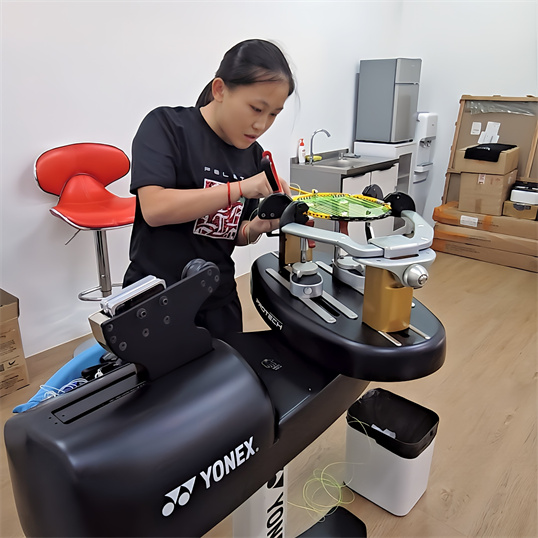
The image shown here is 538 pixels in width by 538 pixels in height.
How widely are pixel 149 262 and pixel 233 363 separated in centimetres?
57

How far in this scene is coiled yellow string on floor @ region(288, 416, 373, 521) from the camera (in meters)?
Result: 1.53

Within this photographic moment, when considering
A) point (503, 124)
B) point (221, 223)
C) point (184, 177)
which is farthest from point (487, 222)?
point (184, 177)

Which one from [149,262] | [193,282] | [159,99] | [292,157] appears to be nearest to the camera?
[193,282]

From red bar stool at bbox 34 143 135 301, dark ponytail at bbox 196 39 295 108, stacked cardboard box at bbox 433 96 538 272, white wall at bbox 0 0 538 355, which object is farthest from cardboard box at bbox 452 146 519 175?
dark ponytail at bbox 196 39 295 108

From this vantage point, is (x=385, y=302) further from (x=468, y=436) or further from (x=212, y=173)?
(x=468, y=436)

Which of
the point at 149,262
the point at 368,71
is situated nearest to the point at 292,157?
the point at 368,71

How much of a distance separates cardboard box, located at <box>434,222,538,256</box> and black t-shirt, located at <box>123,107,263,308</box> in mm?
3102

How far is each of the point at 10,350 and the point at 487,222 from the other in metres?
3.48

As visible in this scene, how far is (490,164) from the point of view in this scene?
3791 millimetres

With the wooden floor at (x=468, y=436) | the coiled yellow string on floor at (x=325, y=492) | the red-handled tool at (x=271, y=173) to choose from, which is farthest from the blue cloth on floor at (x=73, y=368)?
the coiled yellow string on floor at (x=325, y=492)

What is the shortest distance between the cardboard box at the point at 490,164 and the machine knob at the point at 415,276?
11.1ft

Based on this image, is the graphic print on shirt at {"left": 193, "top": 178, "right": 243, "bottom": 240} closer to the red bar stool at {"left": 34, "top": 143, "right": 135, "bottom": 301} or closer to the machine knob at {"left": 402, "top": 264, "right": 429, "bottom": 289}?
the machine knob at {"left": 402, "top": 264, "right": 429, "bottom": 289}

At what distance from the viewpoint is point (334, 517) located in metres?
1.48

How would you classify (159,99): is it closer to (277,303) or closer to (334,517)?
(277,303)
